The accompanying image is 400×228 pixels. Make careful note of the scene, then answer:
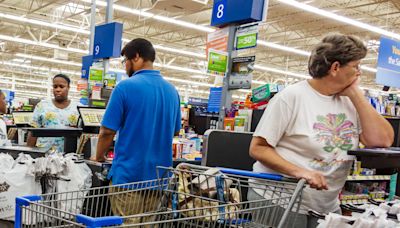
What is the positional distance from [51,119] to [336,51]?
3.20 metres

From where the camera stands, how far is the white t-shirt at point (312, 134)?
1.77 m

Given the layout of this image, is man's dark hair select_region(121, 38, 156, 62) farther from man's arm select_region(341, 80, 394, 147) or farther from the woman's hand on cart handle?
the woman's hand on cart handle

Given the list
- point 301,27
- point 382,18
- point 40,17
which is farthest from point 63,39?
point 382,18

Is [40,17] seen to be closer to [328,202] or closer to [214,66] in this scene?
[214,66]

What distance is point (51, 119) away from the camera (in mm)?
4199

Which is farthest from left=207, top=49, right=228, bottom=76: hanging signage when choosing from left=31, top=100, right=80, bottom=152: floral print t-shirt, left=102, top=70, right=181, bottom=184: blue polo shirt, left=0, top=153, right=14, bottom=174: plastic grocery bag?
left=0, top=153, right=14, bottom=174: plastic grocery bag

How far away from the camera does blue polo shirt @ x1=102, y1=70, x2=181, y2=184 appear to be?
246 cm

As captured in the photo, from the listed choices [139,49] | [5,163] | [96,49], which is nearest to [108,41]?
[96,49]

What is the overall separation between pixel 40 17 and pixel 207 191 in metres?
16.4

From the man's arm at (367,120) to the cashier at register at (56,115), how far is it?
311 centimetres

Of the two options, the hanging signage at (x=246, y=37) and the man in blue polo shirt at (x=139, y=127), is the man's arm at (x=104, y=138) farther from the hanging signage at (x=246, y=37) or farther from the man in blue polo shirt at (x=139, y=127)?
the hanging signage at (x=246, y=37)

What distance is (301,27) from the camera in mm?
15766

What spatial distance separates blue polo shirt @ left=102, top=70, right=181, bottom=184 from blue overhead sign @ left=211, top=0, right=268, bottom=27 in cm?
144

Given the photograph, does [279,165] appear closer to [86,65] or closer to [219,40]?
[219,40]
